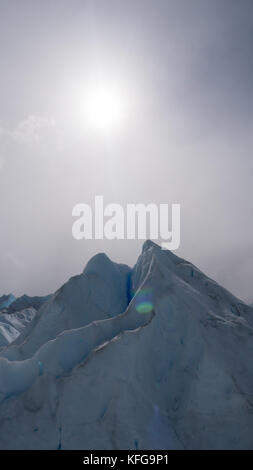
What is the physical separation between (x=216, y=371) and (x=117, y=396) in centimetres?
440

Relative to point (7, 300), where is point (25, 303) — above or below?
above

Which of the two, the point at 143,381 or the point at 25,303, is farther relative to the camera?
the point at 25,303

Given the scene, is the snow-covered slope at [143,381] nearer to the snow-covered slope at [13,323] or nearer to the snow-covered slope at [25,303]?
the snow-covered slope at [13,323]

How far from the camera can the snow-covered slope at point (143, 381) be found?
12172 mm

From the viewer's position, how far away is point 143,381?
539 inches

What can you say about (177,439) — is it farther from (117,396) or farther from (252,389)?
(252,389)

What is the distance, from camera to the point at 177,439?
1220 centimetres

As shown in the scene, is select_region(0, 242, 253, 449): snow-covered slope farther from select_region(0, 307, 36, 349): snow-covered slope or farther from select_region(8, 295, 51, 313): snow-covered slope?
select_region(8, 295, 51, 313): snow-covered slope

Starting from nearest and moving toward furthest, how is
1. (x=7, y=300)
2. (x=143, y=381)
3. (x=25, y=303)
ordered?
(x=143, y=381) → (x=25, y=303) → (x=7, y=300)

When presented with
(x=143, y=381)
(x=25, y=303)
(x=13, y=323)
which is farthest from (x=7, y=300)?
(x=143, y=381)

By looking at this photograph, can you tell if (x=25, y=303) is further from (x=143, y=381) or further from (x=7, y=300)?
(x=143, y=381)

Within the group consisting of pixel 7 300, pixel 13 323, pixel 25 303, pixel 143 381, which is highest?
pixel 143 381

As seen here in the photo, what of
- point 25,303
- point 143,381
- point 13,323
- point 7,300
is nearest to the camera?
point 143,381

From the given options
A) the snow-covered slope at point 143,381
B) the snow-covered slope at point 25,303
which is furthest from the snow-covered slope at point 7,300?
the snow-covered slope at point 143,381
